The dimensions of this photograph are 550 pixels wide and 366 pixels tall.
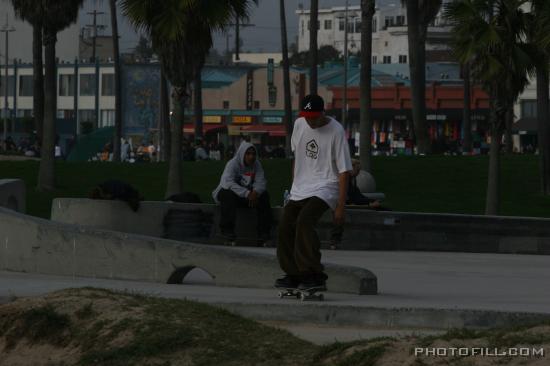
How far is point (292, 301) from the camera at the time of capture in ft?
33.7

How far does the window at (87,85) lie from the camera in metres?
103

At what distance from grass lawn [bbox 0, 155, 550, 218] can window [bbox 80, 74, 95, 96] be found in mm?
65979

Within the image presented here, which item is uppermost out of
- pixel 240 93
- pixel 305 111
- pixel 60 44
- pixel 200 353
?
pixel 60 44

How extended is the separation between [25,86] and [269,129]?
27.8 meters

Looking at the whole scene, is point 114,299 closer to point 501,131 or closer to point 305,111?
point 305,111

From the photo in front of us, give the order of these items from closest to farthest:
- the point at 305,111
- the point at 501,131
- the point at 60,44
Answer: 1. the point at 305,111
2. the point at 501,131
3. the point at 60,44

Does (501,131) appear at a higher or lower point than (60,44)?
lower

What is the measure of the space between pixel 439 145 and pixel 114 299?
2199 inches

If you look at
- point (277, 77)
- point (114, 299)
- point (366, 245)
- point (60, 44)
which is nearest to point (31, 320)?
point (114, 299)

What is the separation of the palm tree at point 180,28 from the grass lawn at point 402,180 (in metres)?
3.80

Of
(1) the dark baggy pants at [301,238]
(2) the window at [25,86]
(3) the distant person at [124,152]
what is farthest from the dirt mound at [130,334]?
(2) the window at [25,86]

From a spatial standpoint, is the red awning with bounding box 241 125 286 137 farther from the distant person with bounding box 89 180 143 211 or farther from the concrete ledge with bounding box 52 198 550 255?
the distant person with bounding box 89 180 143 211

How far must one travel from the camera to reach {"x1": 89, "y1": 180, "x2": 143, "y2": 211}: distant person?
1712 centimetres

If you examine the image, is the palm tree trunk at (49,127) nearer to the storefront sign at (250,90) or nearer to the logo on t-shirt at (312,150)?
the logo on t-shirt at (312,150)
